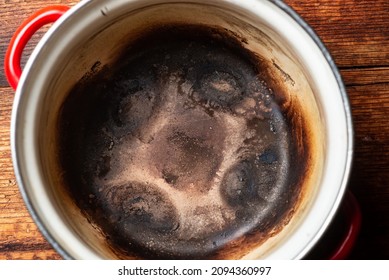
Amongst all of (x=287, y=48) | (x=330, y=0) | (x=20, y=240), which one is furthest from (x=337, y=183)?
(x=20, y=240)

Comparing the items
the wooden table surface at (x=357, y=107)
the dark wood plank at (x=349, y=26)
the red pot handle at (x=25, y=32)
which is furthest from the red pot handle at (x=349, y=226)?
the red pot handle at (x=25, y=32)

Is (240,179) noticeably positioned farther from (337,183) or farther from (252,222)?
(337,183)

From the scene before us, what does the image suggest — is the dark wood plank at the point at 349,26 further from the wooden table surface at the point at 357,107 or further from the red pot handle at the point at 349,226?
the red pot handle at the point at 349,226

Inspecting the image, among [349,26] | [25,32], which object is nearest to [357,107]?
[349,26]

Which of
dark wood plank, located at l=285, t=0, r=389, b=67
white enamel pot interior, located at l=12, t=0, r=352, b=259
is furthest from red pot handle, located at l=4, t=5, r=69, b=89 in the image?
dark wood plank, located at l=285, t=0, r=389, b=67

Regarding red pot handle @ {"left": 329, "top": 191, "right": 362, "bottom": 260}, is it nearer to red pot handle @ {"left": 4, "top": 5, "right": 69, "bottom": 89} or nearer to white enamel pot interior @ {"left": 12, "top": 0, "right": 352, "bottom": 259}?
white enamel pot interior @ {"left": 12, "top": 0, "right": 352, "bottom": 259}

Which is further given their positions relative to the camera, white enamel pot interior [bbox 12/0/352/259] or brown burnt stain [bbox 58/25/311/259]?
brown burnt stain [bbox 58/25/311/259]

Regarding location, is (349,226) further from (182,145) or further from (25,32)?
(25,32)
